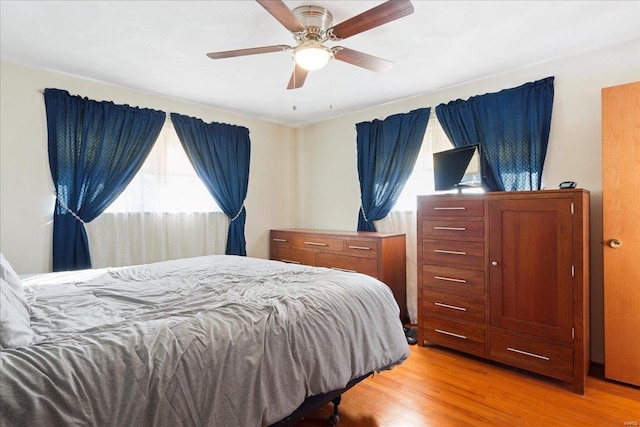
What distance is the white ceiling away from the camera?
1.97 meters

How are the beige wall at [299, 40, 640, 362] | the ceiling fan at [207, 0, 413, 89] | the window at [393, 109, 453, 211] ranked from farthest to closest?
1. the window at [393, 109, 453, 211]
2. the beige wall at [299, 40, 640, 362]
3. the ceiling fan at [207, 0, 413, 89]

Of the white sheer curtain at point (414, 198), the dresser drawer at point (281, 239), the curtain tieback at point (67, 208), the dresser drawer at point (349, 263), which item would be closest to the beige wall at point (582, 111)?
the white sheer curtain at point (414, 198)

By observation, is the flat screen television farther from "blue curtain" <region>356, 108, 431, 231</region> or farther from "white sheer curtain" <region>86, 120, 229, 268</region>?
"white sheer curtain" <region>86, 120, 229, 268</region>

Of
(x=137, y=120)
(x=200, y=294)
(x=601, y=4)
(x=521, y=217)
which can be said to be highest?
(x=601, y=4)

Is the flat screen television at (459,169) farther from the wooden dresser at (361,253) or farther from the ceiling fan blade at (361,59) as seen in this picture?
the ceiling fan blade at (361,59)

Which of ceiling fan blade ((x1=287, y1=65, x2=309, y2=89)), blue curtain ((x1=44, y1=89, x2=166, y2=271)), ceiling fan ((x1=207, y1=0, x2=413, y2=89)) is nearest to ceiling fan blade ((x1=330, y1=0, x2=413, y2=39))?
ceiling fan ((x1=207, y1=0, x2=413, y2=89))

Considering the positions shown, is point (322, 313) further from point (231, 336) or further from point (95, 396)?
point (95, 396)

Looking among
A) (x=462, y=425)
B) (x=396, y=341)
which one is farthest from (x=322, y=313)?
(x=462, y=425)

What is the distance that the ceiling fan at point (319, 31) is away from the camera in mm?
1638

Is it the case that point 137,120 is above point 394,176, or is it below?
above

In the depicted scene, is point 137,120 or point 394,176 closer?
point 137,120

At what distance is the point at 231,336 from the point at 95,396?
1.42ft

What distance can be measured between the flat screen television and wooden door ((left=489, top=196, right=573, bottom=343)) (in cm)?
37

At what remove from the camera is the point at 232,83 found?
3.12 m
